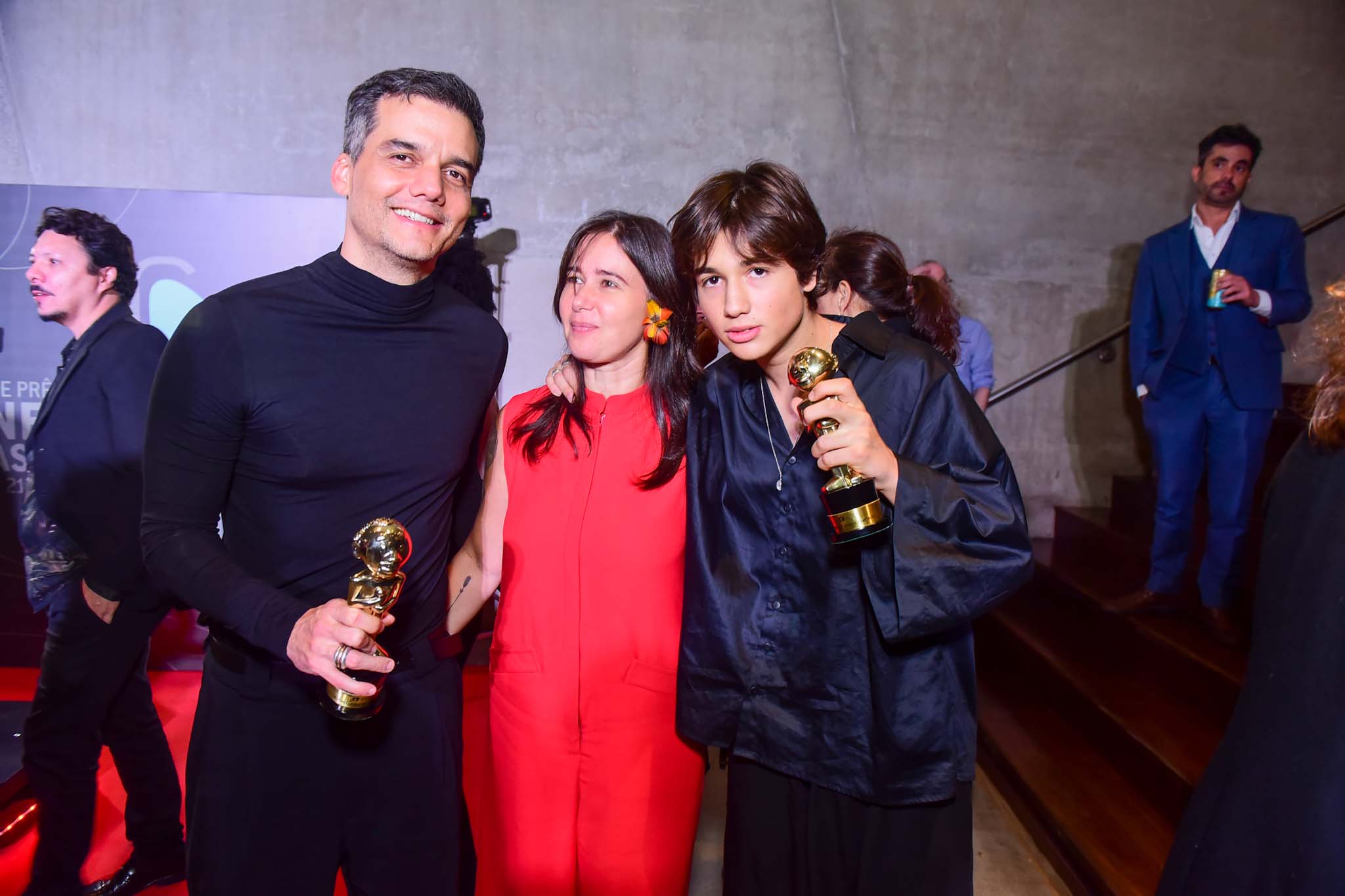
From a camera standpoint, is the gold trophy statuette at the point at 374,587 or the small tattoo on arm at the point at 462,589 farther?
the small tattoo on arm at the point at 462,589

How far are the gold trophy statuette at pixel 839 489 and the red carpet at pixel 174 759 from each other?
2322 mm

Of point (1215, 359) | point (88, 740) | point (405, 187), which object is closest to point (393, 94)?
point (405, 187)

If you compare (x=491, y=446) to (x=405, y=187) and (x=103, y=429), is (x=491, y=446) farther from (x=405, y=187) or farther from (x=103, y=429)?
(x=103, y=429)

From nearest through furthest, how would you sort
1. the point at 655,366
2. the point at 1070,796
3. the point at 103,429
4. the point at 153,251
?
the point at 655,366
the point at 103,429
the point at 1070,796
the point at 153,251

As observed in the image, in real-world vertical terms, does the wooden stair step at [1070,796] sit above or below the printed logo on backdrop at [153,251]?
below

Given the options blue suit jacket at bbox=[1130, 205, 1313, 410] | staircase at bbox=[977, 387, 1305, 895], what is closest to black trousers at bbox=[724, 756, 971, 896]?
staircase at bbox=[977, 387, 1305, 895]

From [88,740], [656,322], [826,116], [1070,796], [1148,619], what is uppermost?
[826,116]

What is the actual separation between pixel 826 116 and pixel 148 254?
429 cm

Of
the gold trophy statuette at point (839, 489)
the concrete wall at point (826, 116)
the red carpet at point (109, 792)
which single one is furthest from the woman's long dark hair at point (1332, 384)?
the concrete wall at point (826, 116)

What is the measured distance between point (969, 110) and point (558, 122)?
2.92 meters

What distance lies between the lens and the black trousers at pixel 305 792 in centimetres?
166

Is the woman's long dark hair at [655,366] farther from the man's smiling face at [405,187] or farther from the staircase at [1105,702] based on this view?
the staircase at [1105,702]

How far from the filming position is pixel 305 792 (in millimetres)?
1683

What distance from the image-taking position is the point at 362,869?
1757 millimetres
